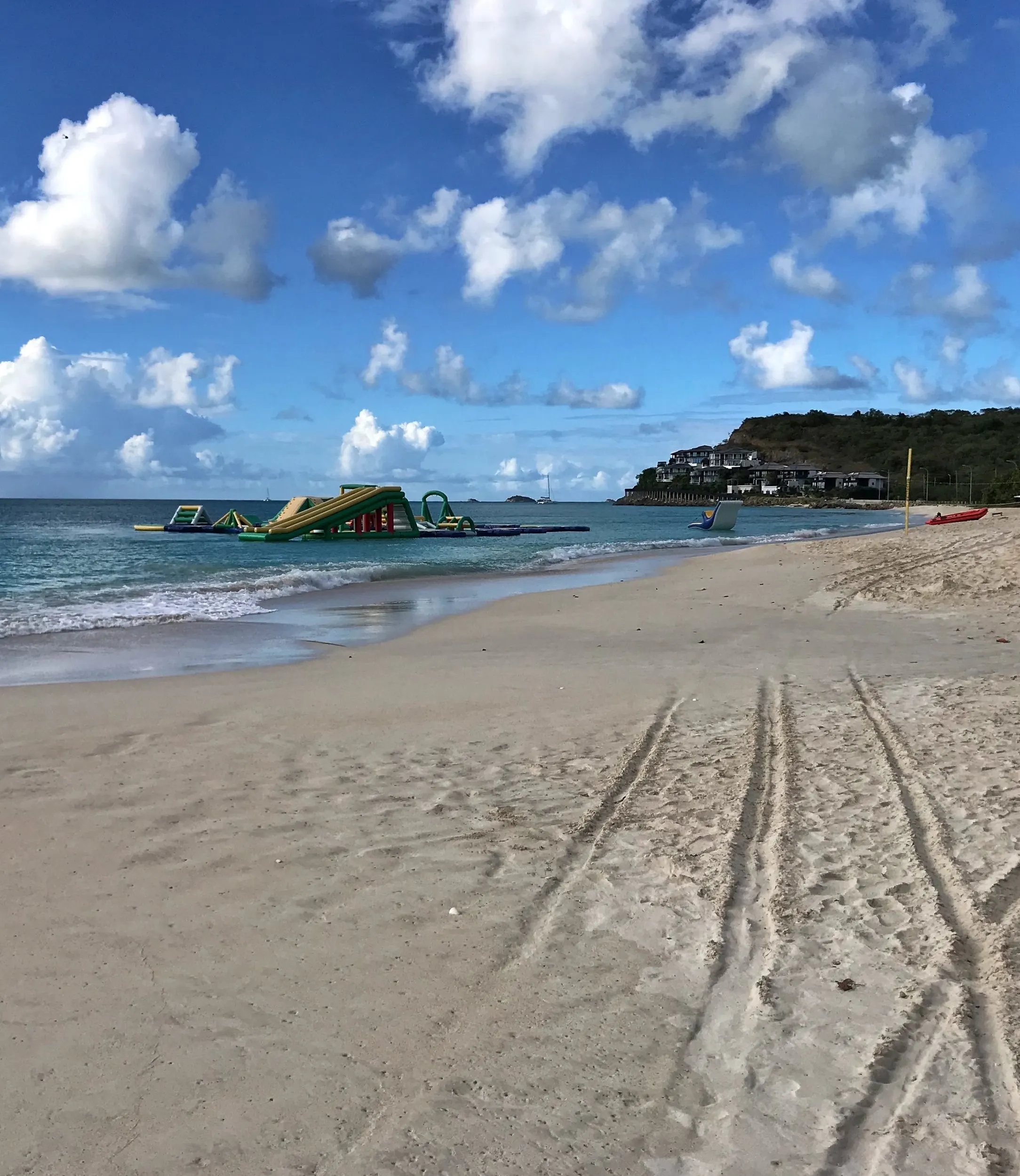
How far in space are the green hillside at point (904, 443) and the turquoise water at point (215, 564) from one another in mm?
58329

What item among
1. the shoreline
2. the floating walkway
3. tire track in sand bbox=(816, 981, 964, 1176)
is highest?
the floating walkway

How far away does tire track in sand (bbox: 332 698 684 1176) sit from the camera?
2377 mm

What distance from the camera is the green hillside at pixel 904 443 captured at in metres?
122

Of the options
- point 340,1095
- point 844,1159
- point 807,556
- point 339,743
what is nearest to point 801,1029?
point 844,1159

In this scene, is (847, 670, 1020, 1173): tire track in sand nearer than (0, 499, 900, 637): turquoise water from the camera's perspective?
Yes

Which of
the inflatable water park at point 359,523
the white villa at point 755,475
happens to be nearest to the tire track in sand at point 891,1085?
the inflatable water park at point 359,523

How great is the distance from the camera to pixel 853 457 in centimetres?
16975

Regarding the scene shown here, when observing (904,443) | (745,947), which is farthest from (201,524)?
(904,443)

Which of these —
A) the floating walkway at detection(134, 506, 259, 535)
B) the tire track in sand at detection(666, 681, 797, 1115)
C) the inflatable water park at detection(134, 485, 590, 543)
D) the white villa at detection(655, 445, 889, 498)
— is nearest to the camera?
the tire track in sand at detection(666, 681, 797, 1115)

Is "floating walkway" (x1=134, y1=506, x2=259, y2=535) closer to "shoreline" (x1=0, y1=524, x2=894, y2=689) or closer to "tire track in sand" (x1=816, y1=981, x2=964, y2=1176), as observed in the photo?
"shoreline" (x1=0, y1=524, x2=894, y2=689)

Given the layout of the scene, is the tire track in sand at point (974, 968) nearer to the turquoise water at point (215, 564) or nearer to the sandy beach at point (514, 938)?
the sandy beach at point (514, 938)

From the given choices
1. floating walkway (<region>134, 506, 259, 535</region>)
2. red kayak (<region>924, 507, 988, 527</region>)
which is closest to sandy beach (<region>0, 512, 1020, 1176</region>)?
red kayak (<region>924, 507, 988, 527</region>)

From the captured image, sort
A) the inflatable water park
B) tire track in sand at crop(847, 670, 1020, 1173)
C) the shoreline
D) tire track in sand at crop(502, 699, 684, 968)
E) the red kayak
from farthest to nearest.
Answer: the inflatable water park < the red kayak < the shoreline < tire track in sand at crop(502, 699, 684, 968) < tire track in sand at crop(847, 670, 1020, 1173)

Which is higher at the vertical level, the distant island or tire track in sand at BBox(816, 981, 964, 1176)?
the distant island
